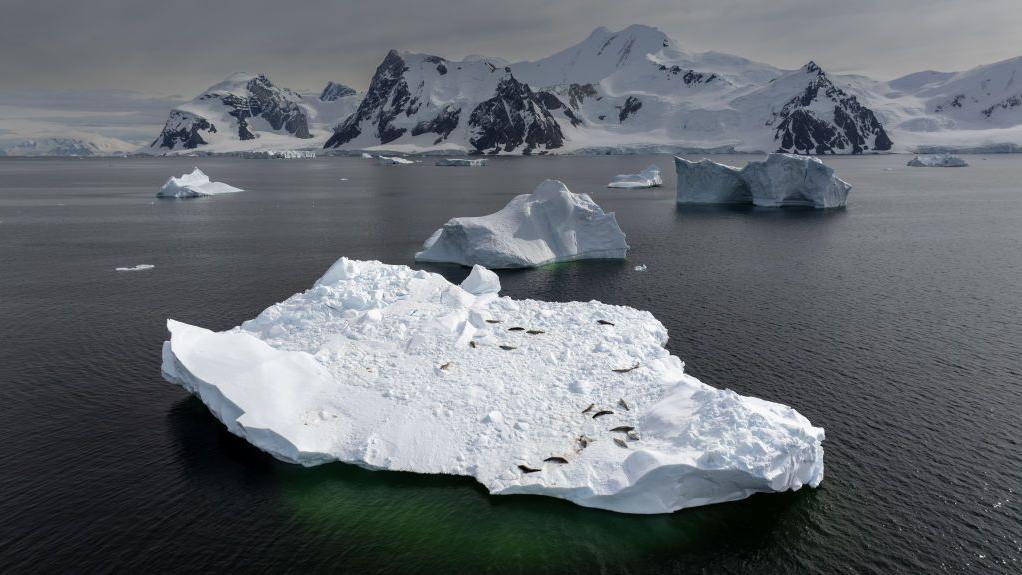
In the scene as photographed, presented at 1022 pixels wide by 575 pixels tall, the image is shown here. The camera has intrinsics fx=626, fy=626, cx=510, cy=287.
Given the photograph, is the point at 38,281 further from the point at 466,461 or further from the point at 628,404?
the point at 628,404

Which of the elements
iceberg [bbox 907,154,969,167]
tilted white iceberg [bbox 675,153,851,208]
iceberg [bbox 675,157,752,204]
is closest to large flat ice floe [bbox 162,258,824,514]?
tilted white iceberg [bbox 675,153,851,208]

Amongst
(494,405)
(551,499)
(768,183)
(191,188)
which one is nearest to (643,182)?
(768,183)

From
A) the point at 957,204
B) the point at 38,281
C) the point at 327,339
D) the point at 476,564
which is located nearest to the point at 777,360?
the point at 476,564

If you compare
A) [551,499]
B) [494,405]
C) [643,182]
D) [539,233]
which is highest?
[643,182]

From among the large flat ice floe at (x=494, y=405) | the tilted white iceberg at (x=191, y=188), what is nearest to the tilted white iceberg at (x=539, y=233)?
the large flat ice floe at (x=494, y=405)

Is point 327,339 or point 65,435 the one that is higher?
point 327,339

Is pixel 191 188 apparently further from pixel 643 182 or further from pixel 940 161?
pixel 940 161
